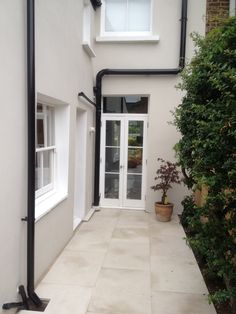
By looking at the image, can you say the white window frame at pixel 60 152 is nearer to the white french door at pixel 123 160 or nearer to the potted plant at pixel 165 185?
the potted plant at pixel 165 185

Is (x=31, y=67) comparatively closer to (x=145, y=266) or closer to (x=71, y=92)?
(x=71, y=92)

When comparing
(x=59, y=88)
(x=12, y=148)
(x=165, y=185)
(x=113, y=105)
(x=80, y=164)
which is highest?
(x=113, y=105)

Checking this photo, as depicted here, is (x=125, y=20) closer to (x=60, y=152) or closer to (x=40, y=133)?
(x=60, y=152)

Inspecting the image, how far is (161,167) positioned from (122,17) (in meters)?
3.46

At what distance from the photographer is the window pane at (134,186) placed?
22.3ft

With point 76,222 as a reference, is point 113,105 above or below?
above

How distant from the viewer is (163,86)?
6.25 meters

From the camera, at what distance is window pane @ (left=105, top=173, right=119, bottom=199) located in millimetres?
6867

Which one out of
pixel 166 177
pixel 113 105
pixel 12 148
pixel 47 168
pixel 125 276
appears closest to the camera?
pixel 12 148

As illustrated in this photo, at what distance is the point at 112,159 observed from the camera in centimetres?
686

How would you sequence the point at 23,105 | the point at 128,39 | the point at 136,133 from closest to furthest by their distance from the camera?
1. the point at 23,105
2. the point at 128,39
3. the point at 136,133

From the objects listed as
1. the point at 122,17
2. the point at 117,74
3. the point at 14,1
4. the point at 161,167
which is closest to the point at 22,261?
the point at 14,1

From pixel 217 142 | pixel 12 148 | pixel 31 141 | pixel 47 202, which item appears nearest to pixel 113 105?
pixel 47 202

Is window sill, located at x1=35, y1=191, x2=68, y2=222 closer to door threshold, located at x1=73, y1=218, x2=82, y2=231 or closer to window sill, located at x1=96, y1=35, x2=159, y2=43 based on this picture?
door threshold, located at x1=73, y1=218, x2=82, y2=231
